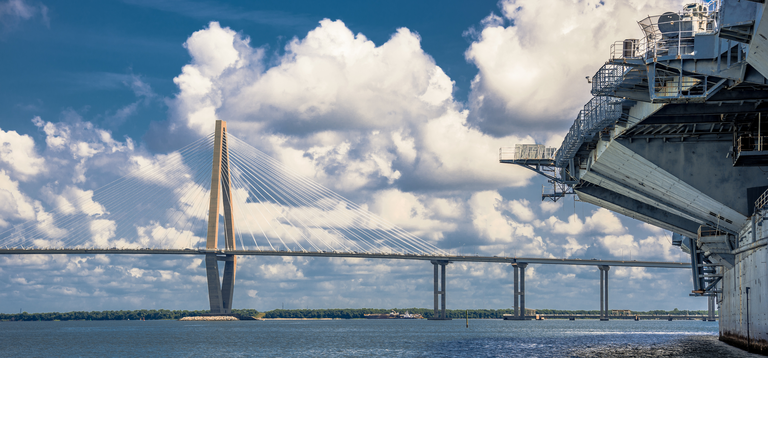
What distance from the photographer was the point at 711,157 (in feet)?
114

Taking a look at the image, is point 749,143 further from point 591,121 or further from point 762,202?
point 591,121

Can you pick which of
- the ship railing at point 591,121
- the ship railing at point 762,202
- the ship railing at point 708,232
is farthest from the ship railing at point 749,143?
the ship railing at point 708,232

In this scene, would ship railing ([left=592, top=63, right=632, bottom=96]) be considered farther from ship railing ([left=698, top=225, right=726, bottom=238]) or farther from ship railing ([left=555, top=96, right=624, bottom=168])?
ship railing ([left=698, top=225, right=726, bottom=238])

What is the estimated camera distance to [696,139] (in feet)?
113

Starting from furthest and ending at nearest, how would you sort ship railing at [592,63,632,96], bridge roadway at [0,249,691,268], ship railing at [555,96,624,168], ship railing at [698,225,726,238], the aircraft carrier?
bridge roadway at [0,249,691,268], ship railing at [698,225,726,238], ship railing at [555,96,624,168], ship railing at [592,63,632,96], the aircraft carrier

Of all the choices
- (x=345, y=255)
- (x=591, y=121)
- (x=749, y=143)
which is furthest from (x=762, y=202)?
(x=345, y=255)

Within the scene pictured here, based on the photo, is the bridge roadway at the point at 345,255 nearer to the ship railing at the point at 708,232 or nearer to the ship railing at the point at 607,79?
the ship railing at the point at 708,232

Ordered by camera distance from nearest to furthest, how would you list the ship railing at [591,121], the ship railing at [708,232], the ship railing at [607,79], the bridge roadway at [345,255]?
the ship railing at [607,79], the ship railing at [591,121], the ship railing at [708,232], the bridge roadway at [345,255]

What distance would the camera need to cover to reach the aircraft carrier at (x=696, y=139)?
25.1 metres

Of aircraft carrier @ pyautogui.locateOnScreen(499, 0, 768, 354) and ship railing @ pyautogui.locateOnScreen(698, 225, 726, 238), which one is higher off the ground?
aircraft carrier @ pyautogui.locateOnScreen(499, 0, 768, 354)

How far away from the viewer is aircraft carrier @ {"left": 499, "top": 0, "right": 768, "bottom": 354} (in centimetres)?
→ 2510

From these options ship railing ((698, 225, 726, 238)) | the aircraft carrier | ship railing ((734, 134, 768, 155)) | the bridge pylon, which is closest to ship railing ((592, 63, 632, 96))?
the aircraft carrier

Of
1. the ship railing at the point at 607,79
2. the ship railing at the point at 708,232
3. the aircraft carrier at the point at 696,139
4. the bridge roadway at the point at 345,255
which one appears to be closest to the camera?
the aircraft carrier at the point at 696,139
